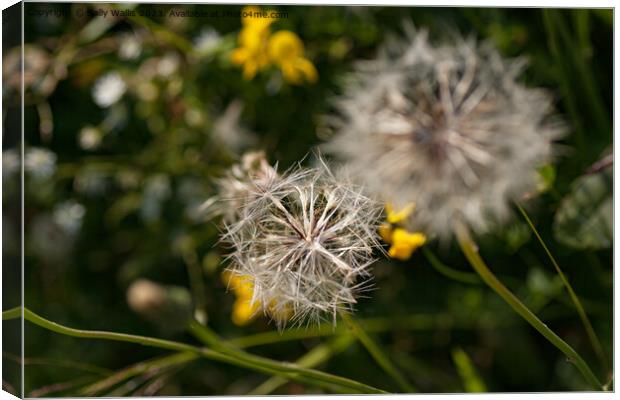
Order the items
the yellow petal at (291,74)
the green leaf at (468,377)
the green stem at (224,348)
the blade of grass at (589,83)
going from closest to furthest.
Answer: the green stem at (224,348) → the green leaf at (468,377) → the blade of grass at (589,83) → the yellow petal at (291,74)

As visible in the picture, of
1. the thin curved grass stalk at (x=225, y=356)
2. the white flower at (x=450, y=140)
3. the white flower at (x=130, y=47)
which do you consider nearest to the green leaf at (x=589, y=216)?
the white flower at (x=450, y=140)

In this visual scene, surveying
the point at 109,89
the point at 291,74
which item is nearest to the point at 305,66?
the point at 291,74

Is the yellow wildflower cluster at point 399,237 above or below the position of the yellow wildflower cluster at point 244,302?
above

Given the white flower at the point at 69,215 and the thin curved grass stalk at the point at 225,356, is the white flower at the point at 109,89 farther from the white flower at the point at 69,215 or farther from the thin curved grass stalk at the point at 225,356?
the thin curved grass stalk at the point at 225,356

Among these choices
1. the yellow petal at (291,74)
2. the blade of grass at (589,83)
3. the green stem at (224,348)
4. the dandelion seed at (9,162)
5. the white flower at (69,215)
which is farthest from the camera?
the white flower at (69,215)

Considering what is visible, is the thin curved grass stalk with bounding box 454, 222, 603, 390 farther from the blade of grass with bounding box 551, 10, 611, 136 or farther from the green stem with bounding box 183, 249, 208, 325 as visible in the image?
the green stem with bounding box 183, 249, 208, 325

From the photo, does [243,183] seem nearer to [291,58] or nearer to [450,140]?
[450,140]

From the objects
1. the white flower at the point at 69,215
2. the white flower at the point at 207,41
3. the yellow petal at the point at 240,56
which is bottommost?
the white flower at the point at 69,215
